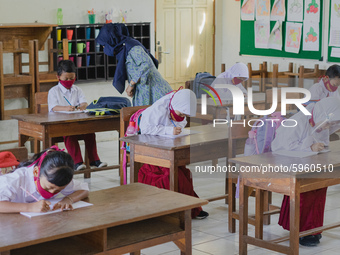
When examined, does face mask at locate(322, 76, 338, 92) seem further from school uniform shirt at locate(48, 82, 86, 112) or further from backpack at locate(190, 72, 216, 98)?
school uniform shirt at locate(48, 82, 86, 112)

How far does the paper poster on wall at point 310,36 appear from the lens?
932cm

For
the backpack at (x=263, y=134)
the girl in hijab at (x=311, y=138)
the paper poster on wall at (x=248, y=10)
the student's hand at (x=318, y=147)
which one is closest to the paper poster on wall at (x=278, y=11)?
the paper poster on wall at (x=248, y=10)

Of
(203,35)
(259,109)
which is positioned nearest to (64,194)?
(259,109)

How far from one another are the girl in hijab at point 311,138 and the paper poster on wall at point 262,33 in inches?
229

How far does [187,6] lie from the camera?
33.6 ft

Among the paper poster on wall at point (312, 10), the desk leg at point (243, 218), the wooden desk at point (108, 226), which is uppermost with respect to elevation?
the paper poster on wall at point (312, 10)

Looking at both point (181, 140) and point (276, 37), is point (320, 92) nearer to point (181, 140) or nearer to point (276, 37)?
point (181, 140)

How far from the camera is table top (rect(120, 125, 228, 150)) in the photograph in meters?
4.68

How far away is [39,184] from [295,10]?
7.38 meters

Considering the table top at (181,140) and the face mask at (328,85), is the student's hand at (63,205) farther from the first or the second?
the face mask at (328,85)

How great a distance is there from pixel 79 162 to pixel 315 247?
3.10 m

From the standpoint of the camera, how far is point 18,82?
7.61 metres

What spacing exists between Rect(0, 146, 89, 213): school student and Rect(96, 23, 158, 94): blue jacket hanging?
134 inches

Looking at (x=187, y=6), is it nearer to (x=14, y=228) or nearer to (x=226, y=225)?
(x=226, y=225)
